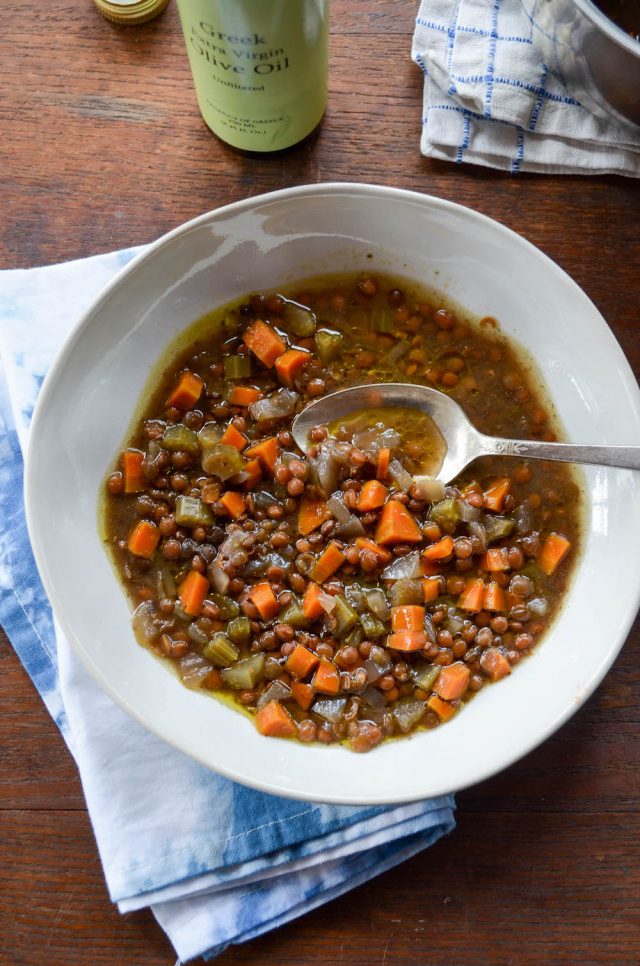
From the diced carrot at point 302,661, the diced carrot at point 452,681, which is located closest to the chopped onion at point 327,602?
the diced carrot at point 302,661

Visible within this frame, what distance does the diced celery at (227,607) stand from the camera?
244 centimetres

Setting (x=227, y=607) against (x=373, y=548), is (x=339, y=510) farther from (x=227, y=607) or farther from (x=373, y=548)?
(x=227, y=607)

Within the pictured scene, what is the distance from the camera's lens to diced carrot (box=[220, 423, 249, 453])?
98.2 inches

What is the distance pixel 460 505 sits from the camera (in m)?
2.47

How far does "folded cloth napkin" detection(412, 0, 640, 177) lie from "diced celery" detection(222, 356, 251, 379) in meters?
0.88

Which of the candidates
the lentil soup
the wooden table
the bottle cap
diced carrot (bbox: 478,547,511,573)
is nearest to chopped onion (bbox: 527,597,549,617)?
the lentil soup

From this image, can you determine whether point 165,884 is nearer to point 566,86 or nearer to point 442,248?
point 442,248

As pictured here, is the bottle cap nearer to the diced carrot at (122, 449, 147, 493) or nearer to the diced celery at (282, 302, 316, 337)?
the diced celery at (282, 302, 316, 337)

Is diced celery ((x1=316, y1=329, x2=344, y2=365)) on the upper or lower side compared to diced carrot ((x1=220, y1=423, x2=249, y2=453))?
upper

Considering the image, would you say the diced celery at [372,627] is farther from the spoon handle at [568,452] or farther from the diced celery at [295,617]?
the spoon handle at [568,452]

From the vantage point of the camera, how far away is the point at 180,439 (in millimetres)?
2475

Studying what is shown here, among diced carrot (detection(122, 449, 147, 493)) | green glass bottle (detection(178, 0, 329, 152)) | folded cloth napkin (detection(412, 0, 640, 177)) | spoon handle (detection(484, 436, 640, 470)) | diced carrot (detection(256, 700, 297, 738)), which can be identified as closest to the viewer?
green glass bottle (detection(178, 0, 329, 152))

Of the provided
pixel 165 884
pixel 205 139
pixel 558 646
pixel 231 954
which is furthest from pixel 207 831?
pixel 205 139

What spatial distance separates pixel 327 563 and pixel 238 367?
0.65 meters
